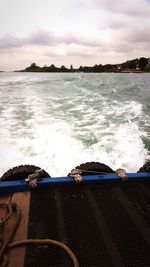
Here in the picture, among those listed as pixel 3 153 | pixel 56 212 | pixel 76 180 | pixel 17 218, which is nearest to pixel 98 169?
pixel 76 180

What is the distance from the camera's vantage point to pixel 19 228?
2.36 m

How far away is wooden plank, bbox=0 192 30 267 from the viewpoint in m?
2.01

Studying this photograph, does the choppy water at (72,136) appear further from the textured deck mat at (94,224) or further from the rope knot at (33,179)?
the textured deck mat at (94,224)

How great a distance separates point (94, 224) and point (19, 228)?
72 centimetres

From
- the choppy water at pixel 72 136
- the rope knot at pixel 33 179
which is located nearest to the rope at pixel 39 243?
the rope knot at pixel 33 179

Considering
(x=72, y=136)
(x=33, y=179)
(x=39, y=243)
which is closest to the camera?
(x=39, y=243)

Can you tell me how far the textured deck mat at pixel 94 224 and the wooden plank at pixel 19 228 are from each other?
5cm

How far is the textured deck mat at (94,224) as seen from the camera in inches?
80.9

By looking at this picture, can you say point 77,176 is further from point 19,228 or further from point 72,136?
point 72,136

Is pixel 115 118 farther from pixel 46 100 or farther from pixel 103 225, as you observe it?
pixel 103 225

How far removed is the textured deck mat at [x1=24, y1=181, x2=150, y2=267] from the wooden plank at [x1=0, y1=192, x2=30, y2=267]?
49 millimetres

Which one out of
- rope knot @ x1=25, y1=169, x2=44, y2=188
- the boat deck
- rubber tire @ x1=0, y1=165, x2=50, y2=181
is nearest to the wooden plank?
the boat deck

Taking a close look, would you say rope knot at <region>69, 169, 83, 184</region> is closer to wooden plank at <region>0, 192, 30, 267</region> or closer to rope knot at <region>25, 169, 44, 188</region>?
rope knot at <region>25, 169, 44, 188</region>

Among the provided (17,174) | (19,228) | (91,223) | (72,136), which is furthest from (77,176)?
(72,136)
